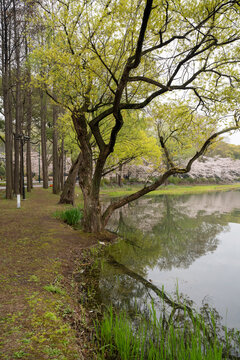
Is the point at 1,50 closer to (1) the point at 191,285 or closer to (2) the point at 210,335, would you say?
(1) the point at 191,285

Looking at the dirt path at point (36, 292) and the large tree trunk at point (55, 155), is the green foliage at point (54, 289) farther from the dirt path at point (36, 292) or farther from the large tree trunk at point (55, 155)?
the large tree trunk at point (55, 155)

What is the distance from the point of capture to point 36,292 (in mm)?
4254

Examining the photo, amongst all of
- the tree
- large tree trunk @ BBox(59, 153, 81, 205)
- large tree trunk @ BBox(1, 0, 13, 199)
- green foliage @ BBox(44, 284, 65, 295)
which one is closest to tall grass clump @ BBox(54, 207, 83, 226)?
the tree

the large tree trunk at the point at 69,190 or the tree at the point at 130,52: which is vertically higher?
the tree at the point at 130,52

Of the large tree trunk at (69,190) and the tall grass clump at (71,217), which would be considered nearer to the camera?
the tall grass clump at (71,217)

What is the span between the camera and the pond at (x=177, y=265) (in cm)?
518

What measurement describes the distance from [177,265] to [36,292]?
14.4 feet

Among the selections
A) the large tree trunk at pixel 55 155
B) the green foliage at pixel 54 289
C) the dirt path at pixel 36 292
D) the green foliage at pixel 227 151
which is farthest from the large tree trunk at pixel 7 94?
the green foliage at pixel 227 151

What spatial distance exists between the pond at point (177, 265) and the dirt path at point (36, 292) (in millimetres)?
1112

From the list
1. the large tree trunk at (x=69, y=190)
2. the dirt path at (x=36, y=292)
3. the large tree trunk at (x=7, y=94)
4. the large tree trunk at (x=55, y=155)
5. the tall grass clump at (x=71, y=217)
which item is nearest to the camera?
the dirt path at (x=36, y=292)

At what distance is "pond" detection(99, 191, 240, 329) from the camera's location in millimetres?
→ 5184

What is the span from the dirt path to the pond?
1.11 m

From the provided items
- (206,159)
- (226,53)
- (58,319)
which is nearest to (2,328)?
(58,319)

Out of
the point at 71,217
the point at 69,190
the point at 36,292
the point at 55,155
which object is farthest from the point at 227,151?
the point at 36,292
